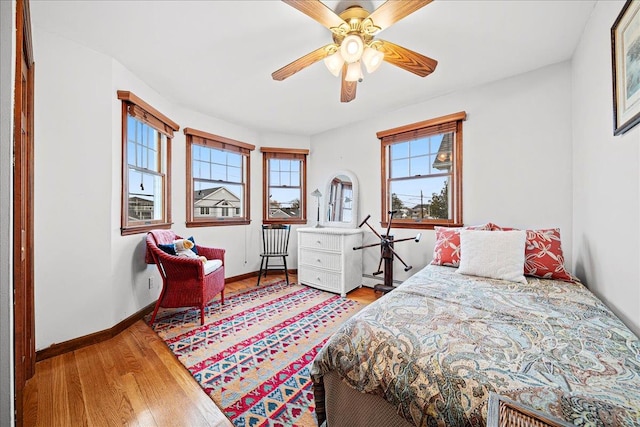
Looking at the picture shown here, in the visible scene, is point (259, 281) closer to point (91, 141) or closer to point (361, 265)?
point (361, 265)

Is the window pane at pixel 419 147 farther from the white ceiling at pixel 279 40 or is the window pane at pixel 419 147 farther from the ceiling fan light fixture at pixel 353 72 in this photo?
the ceiling fan light fixture at pixel 353 72

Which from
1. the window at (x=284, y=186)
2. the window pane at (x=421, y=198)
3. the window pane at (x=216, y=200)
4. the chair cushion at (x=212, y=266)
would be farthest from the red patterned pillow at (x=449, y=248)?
the window pane at (x=216, y=200)

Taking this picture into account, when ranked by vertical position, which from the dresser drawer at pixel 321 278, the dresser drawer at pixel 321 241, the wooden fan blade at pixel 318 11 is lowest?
the dresser drawer at pixel 321 278

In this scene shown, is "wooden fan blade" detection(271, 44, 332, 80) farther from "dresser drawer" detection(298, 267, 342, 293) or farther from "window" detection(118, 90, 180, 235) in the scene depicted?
"dresser drawer" detection(298, 267, 342, 293)

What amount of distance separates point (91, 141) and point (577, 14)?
3829mm

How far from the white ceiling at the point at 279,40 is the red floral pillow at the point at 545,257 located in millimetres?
1574

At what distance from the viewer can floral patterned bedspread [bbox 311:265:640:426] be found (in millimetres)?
709

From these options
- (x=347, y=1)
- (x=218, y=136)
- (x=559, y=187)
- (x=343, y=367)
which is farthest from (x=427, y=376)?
(x=218, y=136)

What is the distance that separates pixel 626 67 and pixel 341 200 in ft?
9.73

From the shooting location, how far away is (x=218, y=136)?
364cm

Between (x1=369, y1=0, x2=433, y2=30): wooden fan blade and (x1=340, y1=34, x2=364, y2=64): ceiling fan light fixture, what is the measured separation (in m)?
0.14

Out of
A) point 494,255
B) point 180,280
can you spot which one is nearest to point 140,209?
point 180,280

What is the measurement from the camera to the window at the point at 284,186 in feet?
14.1

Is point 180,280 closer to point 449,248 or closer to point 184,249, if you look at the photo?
point 184,249
